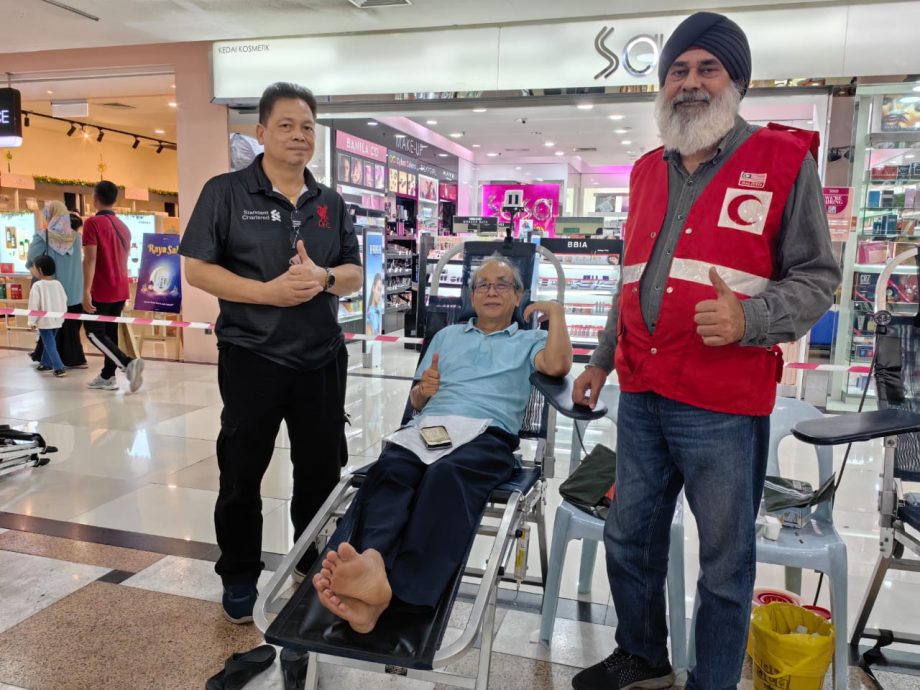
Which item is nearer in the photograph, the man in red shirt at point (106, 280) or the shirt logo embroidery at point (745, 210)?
the shirt logo embroidery at point (745, 210)

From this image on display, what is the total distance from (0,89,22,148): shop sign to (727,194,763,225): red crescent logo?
22.3 feet

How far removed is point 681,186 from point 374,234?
5085mm

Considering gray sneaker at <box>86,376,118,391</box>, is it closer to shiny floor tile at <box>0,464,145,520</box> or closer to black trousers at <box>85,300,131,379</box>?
black trousers at <box>85,300,131,379</box>

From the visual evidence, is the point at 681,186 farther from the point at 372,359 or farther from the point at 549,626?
the point at 372,359

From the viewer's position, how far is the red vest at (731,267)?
1432 mm

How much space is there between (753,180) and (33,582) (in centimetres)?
269

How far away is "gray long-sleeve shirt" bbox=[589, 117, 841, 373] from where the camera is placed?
1369 mm

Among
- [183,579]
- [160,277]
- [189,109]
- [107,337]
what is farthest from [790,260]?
[189,109]

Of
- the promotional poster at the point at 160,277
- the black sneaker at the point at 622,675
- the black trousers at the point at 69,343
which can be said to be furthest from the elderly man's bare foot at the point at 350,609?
the black trousers at the point at 69,343

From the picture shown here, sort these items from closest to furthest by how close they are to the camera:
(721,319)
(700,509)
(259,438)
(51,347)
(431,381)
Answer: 1. (721,319)
2. (700,509)
3. (259,438)
4. (431,381)
5. (51,347)

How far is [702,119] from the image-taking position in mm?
1480

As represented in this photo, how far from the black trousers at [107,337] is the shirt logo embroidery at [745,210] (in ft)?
17.7

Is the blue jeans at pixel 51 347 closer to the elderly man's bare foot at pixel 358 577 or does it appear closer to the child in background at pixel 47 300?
the child in background at pixel 47 300

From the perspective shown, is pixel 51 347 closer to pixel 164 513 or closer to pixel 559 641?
pixel 164 513
